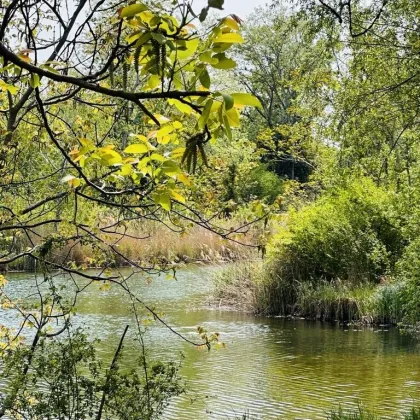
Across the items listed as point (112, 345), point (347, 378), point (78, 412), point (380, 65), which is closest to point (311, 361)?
point (347, 378)

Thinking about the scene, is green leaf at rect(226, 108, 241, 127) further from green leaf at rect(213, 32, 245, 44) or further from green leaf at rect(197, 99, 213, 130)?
green leaf at rect(213, 32, 245, 44)

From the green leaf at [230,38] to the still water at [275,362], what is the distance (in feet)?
12.2

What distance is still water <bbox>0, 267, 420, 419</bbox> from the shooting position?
803 cm

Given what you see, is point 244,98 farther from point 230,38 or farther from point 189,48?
point 189,48

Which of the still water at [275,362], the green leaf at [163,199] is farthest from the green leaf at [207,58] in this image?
the still water at [275,362]

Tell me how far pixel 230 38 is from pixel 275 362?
29.9 feet

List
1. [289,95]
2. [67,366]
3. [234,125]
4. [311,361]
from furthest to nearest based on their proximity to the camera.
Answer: [289,95] < [311,361] < [67,366] < [234,125]

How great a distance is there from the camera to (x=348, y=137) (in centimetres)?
959

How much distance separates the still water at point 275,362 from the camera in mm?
8031

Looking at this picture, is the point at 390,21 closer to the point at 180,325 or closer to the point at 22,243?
the point at 180,325

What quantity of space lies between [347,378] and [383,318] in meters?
4.08

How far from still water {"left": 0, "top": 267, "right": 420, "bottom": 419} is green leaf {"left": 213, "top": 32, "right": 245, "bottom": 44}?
3.70 metres

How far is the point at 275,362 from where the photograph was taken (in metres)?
10.5

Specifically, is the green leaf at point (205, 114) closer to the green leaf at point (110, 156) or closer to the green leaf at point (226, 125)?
the green leaf at point (226, 125)
